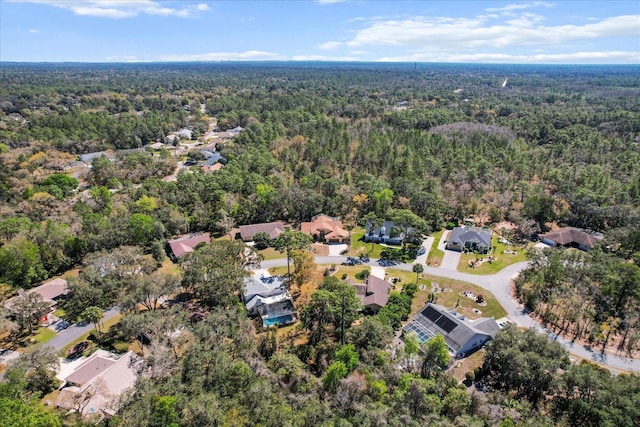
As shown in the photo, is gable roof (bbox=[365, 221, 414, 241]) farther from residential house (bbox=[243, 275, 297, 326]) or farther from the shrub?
residential house (bbox=[243, 275, 297, 326])

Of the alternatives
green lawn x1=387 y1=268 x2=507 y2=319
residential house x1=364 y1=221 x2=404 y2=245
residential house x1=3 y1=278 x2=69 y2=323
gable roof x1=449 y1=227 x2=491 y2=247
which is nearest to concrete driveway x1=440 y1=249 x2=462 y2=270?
gable roof x1=449 y1=227 x2=491 y2=247

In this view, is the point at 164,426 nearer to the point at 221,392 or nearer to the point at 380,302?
the point at 221,392

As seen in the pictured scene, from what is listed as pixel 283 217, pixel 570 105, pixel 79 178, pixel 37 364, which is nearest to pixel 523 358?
pixel 37 364

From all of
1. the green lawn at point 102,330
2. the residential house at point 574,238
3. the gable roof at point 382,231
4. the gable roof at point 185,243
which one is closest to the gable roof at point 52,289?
the green lawn at point 102,330

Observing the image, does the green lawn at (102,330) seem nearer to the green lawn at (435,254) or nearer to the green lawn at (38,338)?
the green lawn at (38,338)

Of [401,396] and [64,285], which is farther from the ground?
[401,396]

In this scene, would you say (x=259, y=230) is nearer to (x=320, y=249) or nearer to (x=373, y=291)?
(x=320, y=249)
